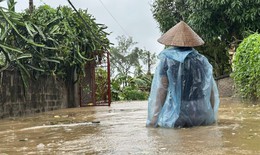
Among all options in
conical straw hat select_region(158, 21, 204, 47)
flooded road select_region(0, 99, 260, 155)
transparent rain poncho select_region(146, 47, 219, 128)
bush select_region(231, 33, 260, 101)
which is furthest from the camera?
bush select_region(231, 33, 260, 101)

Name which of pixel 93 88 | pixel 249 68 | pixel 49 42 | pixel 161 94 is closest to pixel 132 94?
pixel 93 88

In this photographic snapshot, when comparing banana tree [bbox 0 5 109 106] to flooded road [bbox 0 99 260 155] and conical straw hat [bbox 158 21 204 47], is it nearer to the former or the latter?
conical straw hat [bbox 158 21 204 47]

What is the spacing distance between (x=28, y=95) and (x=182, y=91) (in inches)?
222

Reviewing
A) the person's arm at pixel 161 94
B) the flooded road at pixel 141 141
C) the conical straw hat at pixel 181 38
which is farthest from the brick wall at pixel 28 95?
the conical straw hat at pixel 181 38

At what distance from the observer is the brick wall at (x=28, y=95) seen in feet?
27.8

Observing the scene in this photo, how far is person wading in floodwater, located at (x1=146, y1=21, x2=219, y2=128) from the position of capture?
17.0ft

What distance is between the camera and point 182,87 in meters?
5.23

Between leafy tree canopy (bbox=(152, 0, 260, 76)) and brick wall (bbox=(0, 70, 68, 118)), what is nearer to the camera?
brick wall (bbox=(0, 70, 68, 118))

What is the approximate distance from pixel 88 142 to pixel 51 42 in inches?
282

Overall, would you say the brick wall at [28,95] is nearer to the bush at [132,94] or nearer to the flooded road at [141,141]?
the flooded road at [141,141]

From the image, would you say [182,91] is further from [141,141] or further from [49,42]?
[49,42]

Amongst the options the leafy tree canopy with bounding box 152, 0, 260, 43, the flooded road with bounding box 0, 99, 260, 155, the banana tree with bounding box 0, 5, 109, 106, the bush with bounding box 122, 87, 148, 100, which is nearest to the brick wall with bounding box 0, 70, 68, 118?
the banana tree with bounding box 0, 5, 109, 106

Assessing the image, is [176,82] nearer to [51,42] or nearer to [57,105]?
[51,42]

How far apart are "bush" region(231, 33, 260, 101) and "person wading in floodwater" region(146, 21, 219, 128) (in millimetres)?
5627
